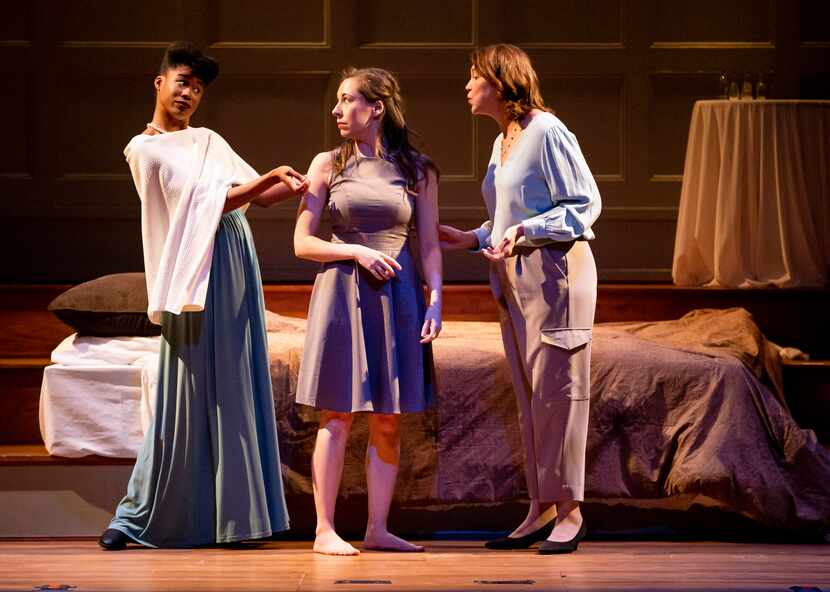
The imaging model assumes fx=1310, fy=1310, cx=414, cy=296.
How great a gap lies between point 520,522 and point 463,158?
110 inches

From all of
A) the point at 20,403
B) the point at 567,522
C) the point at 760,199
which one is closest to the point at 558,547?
the point at 567,522

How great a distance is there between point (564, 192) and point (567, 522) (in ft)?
3.23

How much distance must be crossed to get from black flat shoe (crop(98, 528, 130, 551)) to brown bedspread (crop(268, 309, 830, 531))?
548 mm

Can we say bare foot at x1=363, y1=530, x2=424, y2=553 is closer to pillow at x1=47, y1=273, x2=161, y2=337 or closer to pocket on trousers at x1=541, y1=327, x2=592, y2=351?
pocket on trousers at x1=541, y1=327, x2=592, y2=351

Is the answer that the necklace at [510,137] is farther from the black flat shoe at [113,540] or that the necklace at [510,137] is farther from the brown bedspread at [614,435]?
the black flat shoe at [113,540]

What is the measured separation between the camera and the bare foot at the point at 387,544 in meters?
3.91

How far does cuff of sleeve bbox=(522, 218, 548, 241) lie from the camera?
3.80m

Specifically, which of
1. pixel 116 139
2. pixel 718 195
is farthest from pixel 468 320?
pixel 116 139

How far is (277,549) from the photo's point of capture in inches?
157

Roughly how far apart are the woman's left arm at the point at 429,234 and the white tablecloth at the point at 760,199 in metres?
2.22

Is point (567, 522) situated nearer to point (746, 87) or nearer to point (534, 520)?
point (534, 520)

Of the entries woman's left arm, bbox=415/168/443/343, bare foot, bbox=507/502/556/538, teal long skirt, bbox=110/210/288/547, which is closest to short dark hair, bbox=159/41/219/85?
teal long skirt, bbox=110/210/288/547

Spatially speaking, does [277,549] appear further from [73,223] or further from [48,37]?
[48,37]

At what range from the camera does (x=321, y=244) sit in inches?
154
